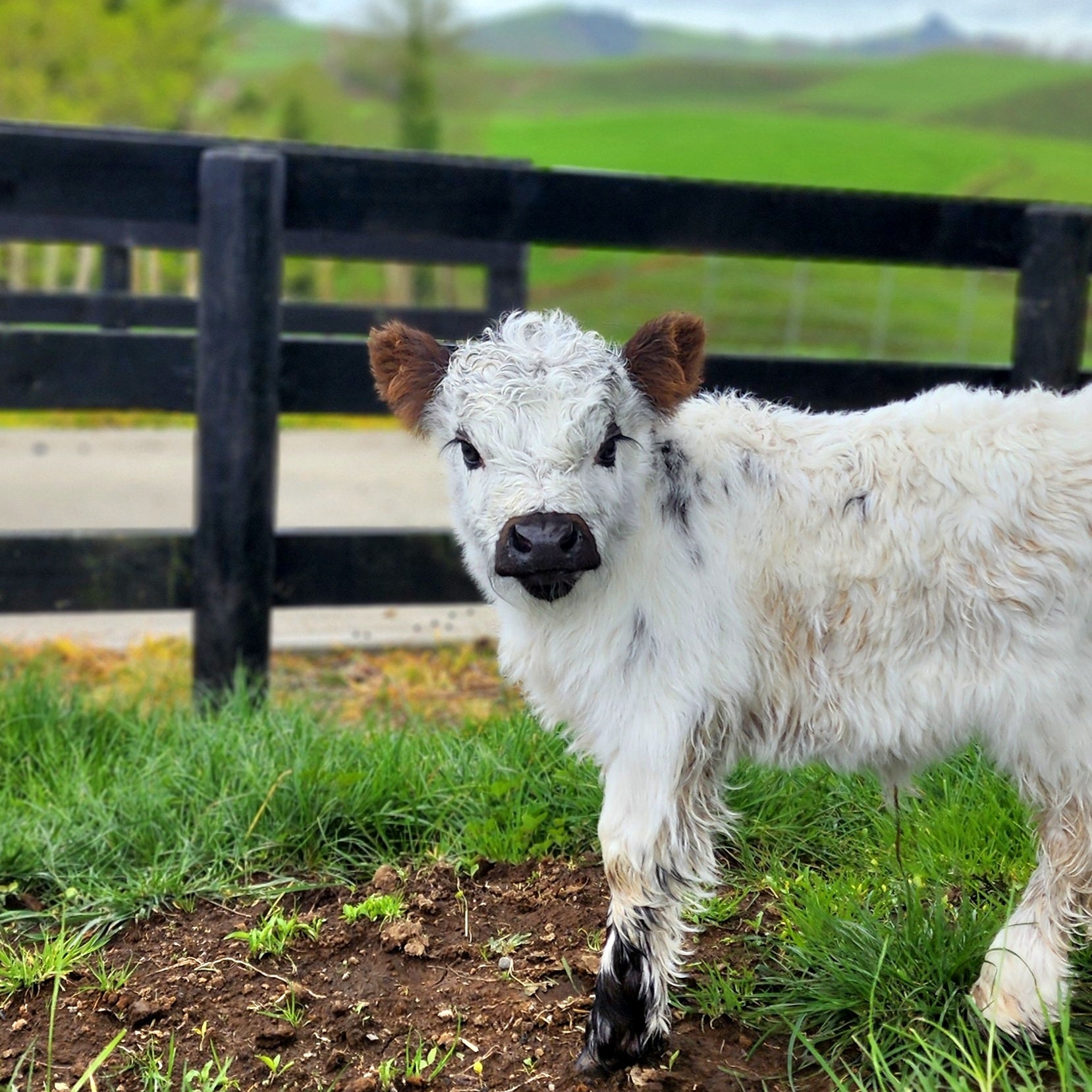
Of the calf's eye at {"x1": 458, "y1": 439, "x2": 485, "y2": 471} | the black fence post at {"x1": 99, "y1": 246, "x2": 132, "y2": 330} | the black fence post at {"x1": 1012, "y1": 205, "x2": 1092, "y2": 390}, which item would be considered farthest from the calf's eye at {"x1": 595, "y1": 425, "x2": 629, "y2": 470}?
the black fence post at {"x1": 99, "y1": 246, "x2": 132, "y2": 330}

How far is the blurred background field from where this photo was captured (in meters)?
32.0

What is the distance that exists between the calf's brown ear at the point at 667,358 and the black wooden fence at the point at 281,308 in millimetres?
2242

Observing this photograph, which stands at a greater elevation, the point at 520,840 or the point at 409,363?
the point at 409,363

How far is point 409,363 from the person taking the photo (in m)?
2.97

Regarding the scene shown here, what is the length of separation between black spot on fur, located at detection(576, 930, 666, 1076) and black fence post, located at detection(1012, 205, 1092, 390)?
11.0 ft

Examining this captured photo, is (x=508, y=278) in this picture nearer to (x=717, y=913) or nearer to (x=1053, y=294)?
(x=1053, y=294)

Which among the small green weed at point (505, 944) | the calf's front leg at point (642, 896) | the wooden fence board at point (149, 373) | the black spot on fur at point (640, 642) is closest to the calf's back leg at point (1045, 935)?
the calf's front leg at point (642, 896)

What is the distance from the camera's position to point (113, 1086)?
2725mm

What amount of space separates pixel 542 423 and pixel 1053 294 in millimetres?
3310

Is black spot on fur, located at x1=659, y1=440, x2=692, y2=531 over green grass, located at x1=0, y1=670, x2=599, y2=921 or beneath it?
over

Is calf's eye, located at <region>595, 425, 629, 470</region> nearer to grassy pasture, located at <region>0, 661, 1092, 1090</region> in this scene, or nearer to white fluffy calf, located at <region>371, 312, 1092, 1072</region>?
white fluffy calf, located at <region>371, 312, 1092, 1072</region>

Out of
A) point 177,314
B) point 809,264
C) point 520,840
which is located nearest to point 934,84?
point 809,264

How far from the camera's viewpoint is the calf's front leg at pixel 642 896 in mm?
2684

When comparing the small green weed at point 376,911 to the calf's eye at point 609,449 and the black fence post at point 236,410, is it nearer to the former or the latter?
the calf's eye at point 609,449
